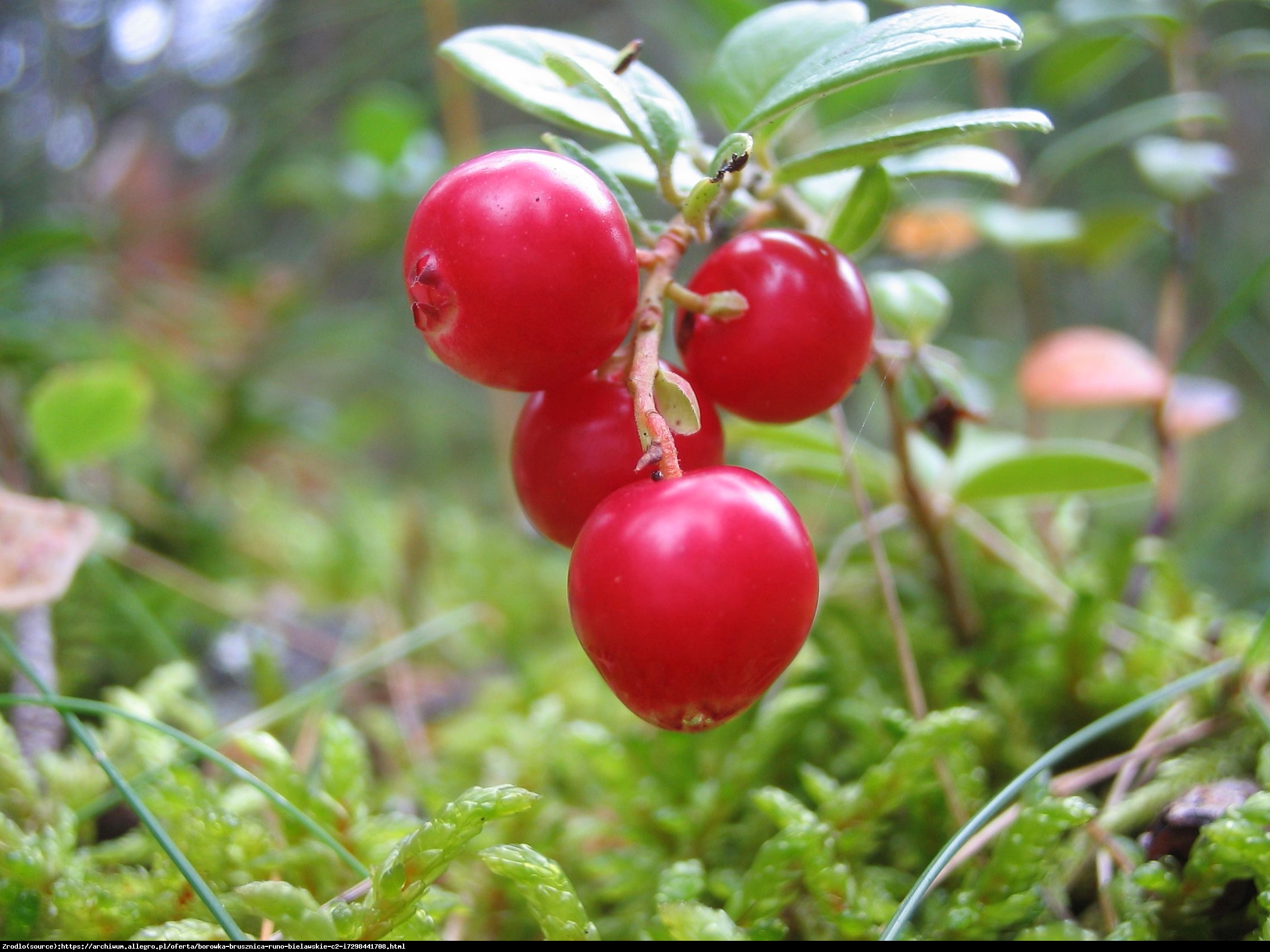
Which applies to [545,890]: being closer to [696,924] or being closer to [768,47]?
[696,924]

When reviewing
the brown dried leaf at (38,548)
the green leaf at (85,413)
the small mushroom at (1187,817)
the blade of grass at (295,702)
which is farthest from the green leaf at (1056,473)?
the green leaf at (85,413)

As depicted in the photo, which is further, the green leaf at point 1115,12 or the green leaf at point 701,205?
the green leaf at point 1115,12

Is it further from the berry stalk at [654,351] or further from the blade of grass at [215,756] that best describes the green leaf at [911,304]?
the blade of grass at [215,756]

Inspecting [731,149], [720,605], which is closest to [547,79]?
[731,149]

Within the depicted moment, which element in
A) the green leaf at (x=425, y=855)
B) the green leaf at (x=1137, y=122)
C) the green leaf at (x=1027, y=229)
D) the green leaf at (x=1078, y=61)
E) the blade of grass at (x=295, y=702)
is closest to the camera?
the green leaf at (x=425, y=855)

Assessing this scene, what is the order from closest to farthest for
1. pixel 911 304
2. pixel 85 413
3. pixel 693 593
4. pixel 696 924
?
pixel 693 593 < pixel 696 924 < pixel 911 304 < pixel 85 413

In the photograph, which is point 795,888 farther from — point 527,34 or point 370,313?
→ point 370,313
